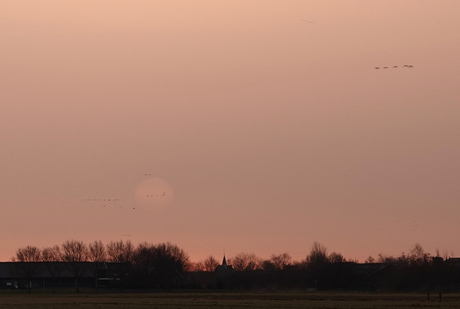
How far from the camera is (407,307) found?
66.8m

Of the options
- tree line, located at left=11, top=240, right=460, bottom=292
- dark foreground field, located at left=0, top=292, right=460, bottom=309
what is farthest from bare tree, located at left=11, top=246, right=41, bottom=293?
dark foreground field, located at left=0, top=292, right=460, bottom=309

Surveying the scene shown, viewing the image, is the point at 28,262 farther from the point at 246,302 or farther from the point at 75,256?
the point at 246,302

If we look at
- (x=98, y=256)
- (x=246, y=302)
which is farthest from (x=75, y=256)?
(x=246, y=302)

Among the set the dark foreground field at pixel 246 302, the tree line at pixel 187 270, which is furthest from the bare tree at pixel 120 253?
the dark foreground field at pixel 246 302

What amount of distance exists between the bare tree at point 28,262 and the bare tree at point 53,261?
70.7 inches

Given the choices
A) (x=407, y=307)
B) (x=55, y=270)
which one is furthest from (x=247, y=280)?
(x=407, y=307)

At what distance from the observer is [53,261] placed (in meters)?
177

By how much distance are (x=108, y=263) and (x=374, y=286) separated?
69.5m

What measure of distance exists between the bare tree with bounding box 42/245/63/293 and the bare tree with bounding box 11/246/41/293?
1.80 meters

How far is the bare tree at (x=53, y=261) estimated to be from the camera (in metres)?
171

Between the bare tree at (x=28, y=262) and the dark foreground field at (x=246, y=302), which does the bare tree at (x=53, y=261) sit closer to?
the bare tree at (x=28, y=262)

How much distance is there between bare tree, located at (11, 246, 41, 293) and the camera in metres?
170

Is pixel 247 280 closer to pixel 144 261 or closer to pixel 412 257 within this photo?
pixel 144 261

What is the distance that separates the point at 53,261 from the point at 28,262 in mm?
6476
